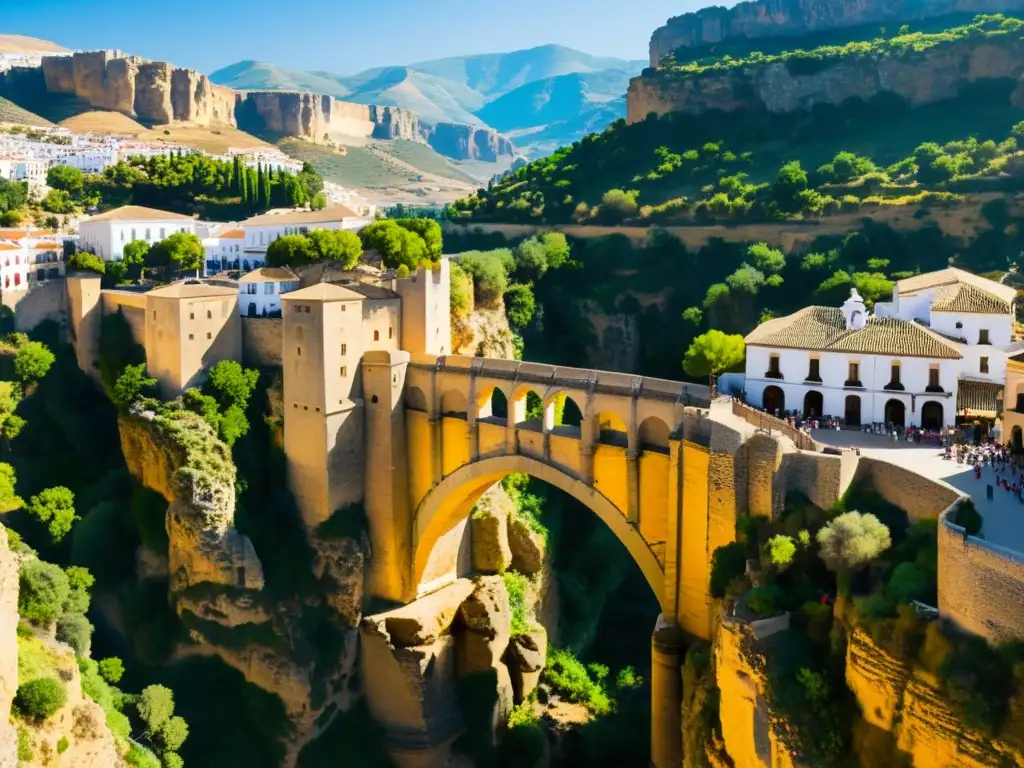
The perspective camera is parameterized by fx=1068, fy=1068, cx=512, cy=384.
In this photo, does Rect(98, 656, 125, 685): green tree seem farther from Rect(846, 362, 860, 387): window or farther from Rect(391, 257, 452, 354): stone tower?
Rect(846, 362, 860, 387): window

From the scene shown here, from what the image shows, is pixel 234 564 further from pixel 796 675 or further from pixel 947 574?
pixel 947 574

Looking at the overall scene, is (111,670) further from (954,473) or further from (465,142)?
(465,142)

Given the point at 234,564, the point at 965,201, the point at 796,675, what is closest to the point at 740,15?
the point at 965,201

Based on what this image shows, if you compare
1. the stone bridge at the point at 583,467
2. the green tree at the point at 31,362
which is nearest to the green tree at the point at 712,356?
the stone bridge at the point at 583,467

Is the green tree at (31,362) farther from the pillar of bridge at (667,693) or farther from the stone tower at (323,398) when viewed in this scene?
the pillar of bridge at (667,693)

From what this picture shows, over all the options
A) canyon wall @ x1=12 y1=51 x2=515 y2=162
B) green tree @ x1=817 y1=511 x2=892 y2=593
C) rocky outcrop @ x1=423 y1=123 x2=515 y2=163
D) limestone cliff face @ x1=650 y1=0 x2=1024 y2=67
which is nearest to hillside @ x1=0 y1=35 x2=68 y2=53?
canyon wall @ x1=12 y1=51 x2=515 y2=162

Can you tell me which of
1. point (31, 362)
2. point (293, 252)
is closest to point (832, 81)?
point (293, 252)
